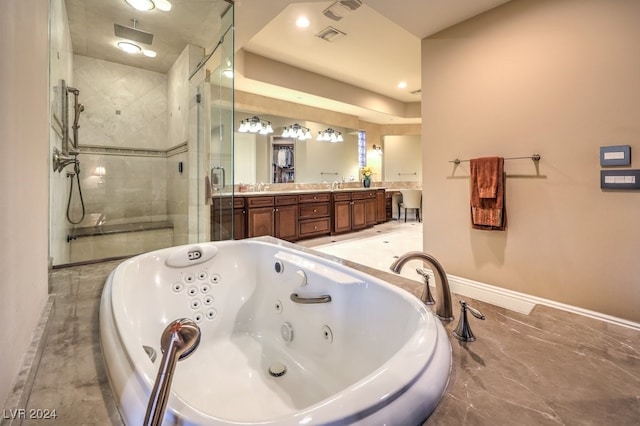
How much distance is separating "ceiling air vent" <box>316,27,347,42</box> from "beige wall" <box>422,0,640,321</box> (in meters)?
1.08

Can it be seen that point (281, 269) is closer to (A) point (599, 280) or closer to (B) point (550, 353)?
(B) point (550, 353)

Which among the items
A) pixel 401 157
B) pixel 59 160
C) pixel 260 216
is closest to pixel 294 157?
pixel 260 216

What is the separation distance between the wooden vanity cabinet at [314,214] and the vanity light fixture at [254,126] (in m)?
1.27

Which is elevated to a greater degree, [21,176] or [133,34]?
[133,34]

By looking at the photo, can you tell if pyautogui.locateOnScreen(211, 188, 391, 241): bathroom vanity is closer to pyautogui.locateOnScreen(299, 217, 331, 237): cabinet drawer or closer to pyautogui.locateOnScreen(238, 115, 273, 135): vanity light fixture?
pyautogui.locateOnScreen(299, 217, 331, 237): cabinet drawer

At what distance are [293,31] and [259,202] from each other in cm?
200

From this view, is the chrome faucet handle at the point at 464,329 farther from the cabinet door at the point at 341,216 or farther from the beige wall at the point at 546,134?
the cabinet door at the point at 341,216

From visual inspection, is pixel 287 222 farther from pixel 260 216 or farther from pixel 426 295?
pixel 426 295

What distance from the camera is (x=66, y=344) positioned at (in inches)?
37.0

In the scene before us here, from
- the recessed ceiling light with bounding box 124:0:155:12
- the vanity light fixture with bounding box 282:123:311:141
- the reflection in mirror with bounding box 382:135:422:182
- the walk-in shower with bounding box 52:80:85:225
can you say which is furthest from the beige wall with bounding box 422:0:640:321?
the reflection in mirror with bounding box 382:135:422:182

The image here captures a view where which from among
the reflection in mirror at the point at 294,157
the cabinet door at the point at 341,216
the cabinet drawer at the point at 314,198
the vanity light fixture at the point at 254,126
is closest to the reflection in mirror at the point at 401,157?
the reflection in mirror at the point at 294,157

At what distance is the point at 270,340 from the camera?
1739 mm

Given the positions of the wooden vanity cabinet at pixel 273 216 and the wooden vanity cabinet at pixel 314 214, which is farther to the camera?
the wooden vanity cabinet at pixel 314 214

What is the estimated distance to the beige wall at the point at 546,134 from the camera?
1.78m
